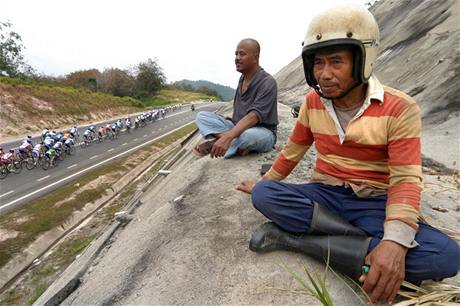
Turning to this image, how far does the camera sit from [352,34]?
2385 mm

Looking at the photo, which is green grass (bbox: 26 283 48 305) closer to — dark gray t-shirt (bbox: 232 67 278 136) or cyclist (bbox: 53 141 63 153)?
dark gray t-shirt (bbox: 232 67 278 136)

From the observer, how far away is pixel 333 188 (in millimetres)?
2811

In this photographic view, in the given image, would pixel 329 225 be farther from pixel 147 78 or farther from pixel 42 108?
pixel 147 78

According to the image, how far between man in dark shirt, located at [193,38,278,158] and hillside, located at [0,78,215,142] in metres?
26.7

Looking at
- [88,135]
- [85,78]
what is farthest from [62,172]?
[85,78]

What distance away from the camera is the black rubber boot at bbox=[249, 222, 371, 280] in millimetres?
2381

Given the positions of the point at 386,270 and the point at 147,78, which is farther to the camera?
the point at 147,78

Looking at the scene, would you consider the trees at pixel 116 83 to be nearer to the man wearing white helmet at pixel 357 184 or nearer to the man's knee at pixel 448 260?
the man wearing white helmet at pixel 357 184

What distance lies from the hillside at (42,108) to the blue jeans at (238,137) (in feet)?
87.2

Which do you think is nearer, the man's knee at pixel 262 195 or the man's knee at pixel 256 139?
the man's knee at pixel 262 195

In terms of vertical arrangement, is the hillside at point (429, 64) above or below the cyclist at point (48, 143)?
above

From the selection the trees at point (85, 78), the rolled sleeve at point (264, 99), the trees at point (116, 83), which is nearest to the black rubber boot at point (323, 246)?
the rolled sleeve at point (264, 99)

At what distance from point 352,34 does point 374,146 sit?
0.78 meters

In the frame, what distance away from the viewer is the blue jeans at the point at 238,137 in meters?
5.65
